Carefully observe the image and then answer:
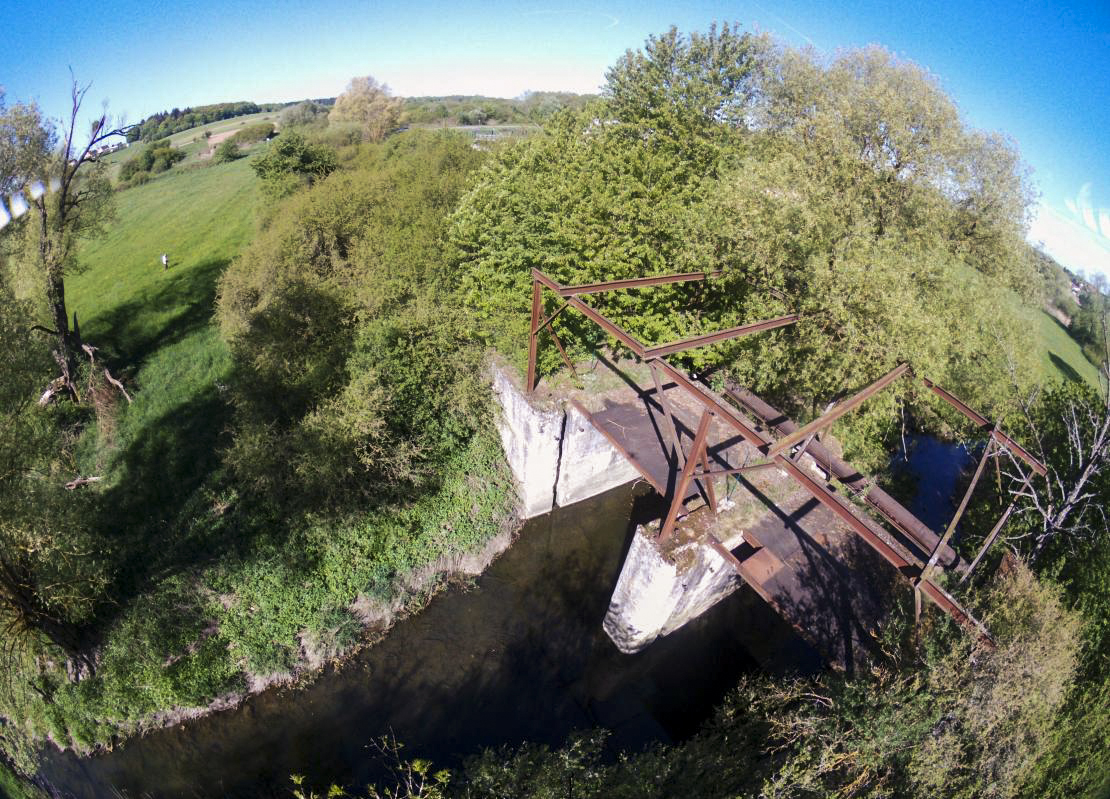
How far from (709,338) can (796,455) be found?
369 centimetres

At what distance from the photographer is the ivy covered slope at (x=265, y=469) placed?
11.0 meters

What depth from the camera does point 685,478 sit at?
32.0 ft

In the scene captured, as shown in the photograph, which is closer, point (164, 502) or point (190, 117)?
point (164, 502)

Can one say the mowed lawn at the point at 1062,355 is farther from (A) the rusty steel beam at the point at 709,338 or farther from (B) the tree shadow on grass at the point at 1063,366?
(A) the rusty steel beam at the point at 709,338

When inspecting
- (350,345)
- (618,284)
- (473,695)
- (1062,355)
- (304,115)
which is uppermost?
(304,115)

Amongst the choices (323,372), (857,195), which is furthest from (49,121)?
(857,195)

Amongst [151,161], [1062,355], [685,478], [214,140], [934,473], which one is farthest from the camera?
[214,140]

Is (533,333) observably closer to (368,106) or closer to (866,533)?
(866,533)

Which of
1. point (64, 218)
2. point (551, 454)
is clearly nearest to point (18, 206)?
point (64, 218)

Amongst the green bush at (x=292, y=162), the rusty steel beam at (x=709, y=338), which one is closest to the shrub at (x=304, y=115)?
the green bush at (x=292, y=162)

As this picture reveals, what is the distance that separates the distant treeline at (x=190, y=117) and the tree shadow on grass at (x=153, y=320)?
3615 centimetres

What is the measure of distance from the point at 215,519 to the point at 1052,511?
20508mm

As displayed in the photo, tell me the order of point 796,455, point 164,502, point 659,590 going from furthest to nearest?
point 164,502
point 796,455
point 659,590

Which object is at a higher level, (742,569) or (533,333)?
(533,333)
